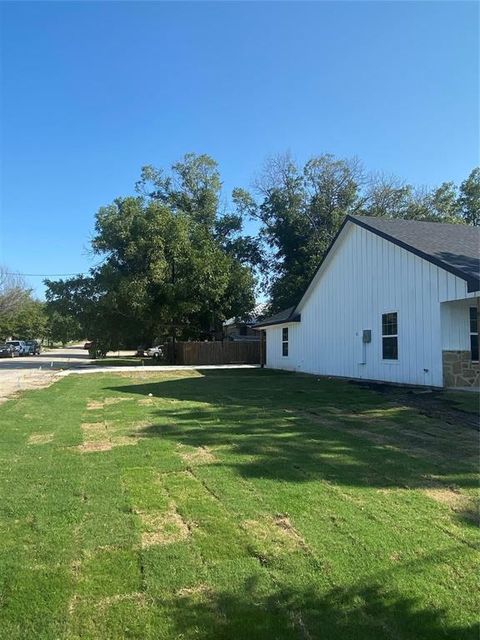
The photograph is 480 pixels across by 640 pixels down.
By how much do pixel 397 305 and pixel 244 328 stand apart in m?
31.6

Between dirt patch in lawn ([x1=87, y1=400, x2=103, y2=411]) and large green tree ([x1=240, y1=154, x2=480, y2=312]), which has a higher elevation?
large green tree ([x1=240, y1=154, x2=480, y2=312])

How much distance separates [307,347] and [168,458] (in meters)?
16.1

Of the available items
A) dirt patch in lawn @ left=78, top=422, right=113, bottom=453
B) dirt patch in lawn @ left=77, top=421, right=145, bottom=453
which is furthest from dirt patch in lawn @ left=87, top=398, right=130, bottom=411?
dirt patch in lawn @ left=77, top=421, right=145, bottom=453

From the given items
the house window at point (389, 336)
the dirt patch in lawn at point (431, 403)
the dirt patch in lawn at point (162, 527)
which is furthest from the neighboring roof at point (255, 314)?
the dirt patch in lawn at point (162, 527)

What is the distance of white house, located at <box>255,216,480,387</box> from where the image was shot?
519 inches

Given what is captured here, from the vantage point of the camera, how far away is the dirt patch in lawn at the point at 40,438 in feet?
23.8

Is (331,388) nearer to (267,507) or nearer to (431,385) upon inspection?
(431,385)

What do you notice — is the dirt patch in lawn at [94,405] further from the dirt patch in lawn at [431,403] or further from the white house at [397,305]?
the white house at [397,305]

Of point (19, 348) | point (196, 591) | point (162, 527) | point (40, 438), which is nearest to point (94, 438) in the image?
point (40, 438)

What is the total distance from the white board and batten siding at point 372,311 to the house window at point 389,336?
0.18 m

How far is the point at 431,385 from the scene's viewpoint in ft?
44.7

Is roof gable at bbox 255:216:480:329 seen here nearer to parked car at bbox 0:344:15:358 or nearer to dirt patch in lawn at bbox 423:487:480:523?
dirt patch in lawn at bbox 423:487:480:523

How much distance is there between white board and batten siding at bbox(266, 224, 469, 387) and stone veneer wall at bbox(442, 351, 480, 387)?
0.21 m

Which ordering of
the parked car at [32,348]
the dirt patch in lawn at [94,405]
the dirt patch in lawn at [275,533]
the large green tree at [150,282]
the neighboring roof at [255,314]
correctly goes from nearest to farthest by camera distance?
the dirt patch in lawn at [275,533], the dirt patch in lawn at [94,405], the large green tree at [150,282], the neighboring roof at [255,314], the parked car at [32,348]
